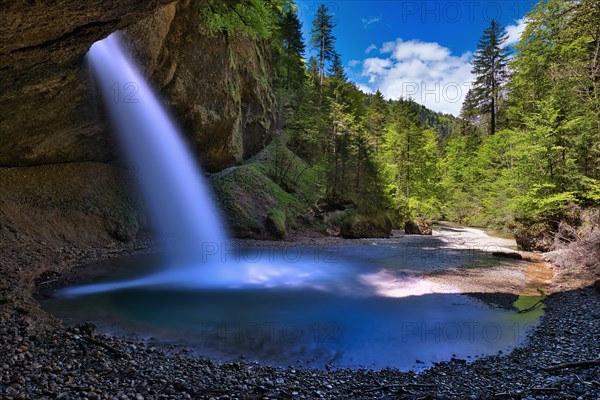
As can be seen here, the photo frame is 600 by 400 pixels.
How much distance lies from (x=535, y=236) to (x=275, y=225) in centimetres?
1286

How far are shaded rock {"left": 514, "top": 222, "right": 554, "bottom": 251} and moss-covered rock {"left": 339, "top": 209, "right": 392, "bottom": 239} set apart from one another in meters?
7.68

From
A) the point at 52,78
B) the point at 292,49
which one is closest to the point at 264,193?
the point at 52,78

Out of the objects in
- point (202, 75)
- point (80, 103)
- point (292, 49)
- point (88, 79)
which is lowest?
point (80, 103)

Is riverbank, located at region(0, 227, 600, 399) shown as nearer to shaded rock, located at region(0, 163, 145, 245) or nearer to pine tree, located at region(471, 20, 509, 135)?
shaded rock, located at region(0, 163, 145, 245)

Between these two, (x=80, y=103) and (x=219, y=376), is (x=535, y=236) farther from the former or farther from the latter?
(x=80, y=103)

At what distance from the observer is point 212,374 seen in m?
4.18

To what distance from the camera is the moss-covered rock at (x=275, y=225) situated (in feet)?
57.7

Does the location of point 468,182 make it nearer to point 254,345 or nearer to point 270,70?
point 270,70

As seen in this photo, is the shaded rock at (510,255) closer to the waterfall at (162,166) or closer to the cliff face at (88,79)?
the waterfall at (162,166)

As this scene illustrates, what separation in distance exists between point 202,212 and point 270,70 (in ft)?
53.3

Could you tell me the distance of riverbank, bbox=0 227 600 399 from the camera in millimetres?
3468

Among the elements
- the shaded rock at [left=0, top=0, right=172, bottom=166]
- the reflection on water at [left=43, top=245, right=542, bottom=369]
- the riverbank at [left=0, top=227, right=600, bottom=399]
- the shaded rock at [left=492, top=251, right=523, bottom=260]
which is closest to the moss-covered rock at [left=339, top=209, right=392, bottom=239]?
the shaded rock at [left=492, top=251, right=523, bottom=260]

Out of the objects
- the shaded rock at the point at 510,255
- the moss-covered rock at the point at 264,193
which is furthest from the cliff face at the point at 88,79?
the shaded rock at the point at 510,255

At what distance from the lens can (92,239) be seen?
1167 cm
